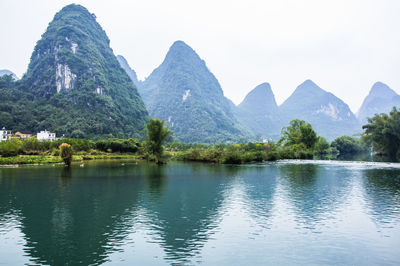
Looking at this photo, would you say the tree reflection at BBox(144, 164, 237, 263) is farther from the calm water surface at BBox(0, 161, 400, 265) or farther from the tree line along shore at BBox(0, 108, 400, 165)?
the tree line along shore at BBox(0, 108, 400, 165)

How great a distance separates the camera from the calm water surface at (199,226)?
10305 millimetres

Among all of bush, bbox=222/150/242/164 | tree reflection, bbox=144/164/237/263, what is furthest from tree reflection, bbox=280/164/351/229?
bush, bbox=222/150/242/164

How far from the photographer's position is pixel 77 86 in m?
139

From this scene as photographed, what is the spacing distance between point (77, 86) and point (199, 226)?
13962cm

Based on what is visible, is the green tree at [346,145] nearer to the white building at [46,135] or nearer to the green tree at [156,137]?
the green tree at [156,137]

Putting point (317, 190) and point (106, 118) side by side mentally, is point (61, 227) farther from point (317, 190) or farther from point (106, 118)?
point (106, 118)

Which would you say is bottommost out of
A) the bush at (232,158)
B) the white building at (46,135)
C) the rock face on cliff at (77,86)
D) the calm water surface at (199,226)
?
the calm water surface at (199,226)

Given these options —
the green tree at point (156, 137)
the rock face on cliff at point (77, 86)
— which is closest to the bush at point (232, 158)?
the green tree at point (156, 137)

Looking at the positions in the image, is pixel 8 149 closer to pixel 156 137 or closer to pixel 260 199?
pixel 156 137

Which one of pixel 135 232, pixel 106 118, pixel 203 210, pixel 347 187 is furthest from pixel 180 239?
pixel 106 118

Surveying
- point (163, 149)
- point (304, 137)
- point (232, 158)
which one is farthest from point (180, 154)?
point (304, 137)

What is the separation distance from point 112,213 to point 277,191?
12734 mm

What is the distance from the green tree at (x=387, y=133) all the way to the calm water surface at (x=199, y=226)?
141ft

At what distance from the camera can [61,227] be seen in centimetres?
1326
